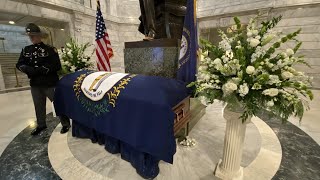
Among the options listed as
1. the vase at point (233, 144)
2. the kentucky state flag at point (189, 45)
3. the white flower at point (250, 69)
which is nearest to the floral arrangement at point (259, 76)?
the white flower at point (250, 69)

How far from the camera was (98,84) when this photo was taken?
5.99 ft

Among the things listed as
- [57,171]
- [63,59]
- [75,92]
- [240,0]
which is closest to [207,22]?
[240,0]

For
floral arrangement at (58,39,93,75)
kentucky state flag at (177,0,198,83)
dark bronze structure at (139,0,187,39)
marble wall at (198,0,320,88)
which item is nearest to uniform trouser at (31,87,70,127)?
floral arrangement at (58,39,93,75)

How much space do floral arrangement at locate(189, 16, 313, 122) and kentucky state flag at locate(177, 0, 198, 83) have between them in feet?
2.16

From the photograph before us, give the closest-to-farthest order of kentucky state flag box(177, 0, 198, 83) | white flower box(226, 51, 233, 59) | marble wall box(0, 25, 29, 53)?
white flower box(226, 51, 233, 59), kentucky state flag box(177, 0, 198, 83), marble wall box(0, 25, 29, 53)

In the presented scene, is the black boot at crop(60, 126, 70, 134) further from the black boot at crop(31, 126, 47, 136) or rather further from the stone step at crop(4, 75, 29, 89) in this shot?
the stone step at crop(4, 75, 29, 89)

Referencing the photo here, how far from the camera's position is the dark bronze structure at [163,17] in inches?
104

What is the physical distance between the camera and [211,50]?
141 centimetres

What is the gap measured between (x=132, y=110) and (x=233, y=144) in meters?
0.96

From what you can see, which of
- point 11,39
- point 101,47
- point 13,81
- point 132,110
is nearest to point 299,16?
point 101,47

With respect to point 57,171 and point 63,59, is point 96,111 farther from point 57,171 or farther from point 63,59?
point 63,59

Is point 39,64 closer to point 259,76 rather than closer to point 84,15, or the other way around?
point 259,76

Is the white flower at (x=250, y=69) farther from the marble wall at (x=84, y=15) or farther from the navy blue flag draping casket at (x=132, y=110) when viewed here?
the marble wall at (x=84, y=15)

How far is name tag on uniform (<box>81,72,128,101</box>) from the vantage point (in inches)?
68.5
